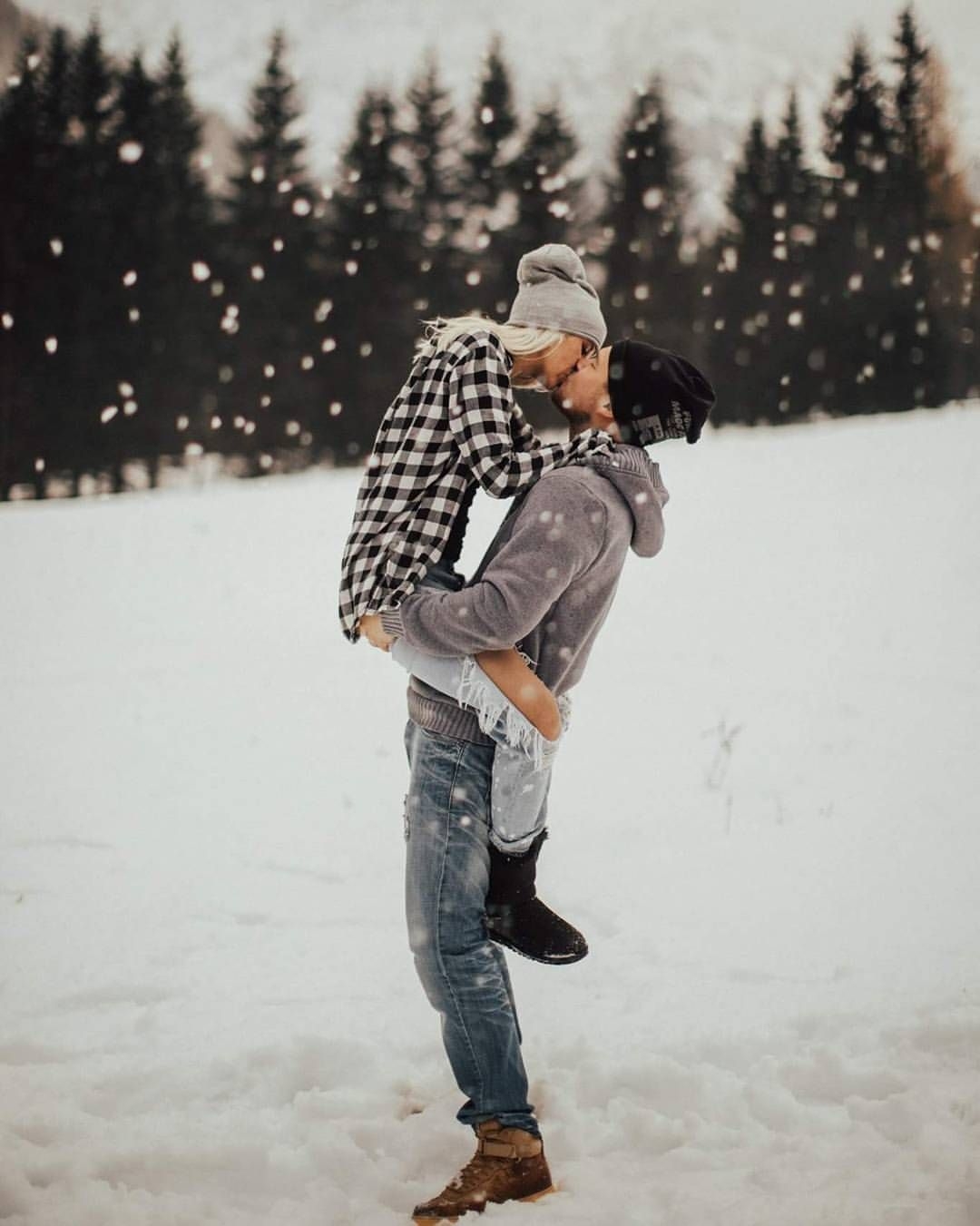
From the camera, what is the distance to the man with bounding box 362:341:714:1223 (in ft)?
6.06

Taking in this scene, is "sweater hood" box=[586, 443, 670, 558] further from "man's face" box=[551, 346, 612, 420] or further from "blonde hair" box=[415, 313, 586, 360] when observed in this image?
"blonde hair" box=[415, 313, 586, 360]

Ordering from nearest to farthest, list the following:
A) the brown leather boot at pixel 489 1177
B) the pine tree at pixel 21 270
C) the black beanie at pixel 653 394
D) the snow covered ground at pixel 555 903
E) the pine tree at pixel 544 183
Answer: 1. the black beanie at pixel 653 394
2. the brown leather boot at pixel 489 1177
3. the snow covered ground at pixel 555 903
4. the pine tree at pixel 21 270
5. the pine tree at pixel 544 183

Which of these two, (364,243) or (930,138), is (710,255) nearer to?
(930,138)

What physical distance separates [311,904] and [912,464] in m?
7.67

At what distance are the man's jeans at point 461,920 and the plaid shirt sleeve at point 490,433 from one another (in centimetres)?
50

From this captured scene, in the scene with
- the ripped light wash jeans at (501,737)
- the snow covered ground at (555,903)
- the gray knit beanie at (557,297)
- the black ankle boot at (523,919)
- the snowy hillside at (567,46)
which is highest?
the snowy hillside at (567,46)

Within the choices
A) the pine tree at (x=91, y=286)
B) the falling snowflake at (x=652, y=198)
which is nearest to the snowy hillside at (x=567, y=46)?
the falling snowflake at (x=652, y=198)

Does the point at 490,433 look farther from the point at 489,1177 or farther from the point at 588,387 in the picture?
the point at 489,1177

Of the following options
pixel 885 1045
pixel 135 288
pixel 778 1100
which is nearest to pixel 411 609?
pixel 778 1100

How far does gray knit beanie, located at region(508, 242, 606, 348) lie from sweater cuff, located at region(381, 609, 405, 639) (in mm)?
597

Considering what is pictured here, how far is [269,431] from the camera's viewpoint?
12344mm

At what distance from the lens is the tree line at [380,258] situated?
11445 millimetres

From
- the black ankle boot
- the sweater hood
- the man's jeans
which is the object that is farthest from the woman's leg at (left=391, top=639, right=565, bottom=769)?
the sweater hood

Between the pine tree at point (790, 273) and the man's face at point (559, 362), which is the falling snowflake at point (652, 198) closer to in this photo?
the pine tree at point (790, 273)
